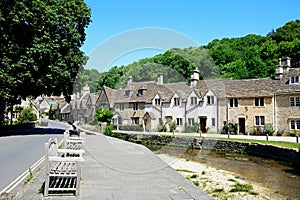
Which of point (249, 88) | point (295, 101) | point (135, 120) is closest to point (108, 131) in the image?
point (135, 120)

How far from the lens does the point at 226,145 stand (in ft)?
89.0

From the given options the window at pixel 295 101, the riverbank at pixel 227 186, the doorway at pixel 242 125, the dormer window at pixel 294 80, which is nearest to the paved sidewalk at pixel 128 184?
the riverbank at pixel 227 186

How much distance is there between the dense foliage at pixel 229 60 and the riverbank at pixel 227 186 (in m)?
4.35

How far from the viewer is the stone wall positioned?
20.5 metres

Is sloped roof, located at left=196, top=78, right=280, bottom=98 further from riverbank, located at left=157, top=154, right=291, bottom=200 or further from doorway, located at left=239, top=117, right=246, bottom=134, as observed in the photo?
riverbank, located at left=157, top=154, right=291, bottom=200

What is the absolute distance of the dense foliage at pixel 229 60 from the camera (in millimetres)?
12562

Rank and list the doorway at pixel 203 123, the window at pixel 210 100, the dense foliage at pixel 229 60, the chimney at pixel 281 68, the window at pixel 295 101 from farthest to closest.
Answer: the chimney at pixel 281 68, the doorway at pixel 203 123, the window at pixel 295 101, the window at pixel 210 100, the dense foliage at pixel 229 60

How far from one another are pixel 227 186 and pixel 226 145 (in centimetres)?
1500

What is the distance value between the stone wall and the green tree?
28.8 feet

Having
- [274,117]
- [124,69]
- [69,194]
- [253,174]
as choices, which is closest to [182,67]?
[124,69]

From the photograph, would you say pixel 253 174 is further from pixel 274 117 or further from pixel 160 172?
pixel 274 117

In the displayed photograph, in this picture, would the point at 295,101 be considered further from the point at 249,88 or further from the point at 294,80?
the point at 249,88

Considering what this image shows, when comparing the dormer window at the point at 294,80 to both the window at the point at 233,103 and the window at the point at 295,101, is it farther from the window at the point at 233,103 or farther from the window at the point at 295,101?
the window at the point at 233,103

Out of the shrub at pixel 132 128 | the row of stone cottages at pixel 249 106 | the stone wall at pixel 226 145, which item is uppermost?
the row of stone cottages at pixel 249 106
